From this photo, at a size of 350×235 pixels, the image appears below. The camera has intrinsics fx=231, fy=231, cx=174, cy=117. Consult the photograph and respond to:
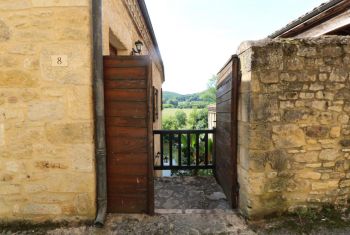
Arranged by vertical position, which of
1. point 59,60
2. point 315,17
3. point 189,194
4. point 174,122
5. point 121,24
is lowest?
point 189,194

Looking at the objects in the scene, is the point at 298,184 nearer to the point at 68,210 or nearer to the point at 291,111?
the point at 291,111

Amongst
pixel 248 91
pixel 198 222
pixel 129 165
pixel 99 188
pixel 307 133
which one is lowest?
pixel 198 222

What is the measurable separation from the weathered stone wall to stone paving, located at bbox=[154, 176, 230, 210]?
0.83m

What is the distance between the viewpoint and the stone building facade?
274 centimetres

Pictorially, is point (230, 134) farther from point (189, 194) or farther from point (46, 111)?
point (46, 111)

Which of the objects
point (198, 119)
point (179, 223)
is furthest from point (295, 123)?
point (198, 119)

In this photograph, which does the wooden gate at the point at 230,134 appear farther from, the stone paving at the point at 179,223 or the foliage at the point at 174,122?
the foliage at the point at 174,122

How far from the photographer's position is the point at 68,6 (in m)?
2.69

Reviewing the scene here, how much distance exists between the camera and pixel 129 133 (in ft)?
10.0

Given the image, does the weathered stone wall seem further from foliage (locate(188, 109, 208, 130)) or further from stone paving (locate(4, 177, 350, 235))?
foliage (locate(188, 109, 208, 130))

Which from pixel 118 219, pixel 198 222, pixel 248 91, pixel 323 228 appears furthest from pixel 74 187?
pixel 323 228

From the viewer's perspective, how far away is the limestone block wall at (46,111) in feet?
8.99

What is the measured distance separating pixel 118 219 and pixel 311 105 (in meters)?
2.90

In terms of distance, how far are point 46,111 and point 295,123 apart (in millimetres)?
3120
